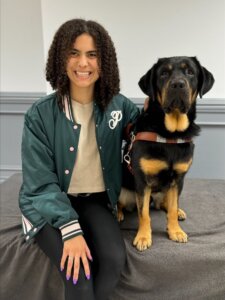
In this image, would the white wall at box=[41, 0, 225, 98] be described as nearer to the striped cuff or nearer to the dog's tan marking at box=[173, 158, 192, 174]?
the dog's tan marking at box=[173, 158, 192, 174]

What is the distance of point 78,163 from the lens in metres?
1.33

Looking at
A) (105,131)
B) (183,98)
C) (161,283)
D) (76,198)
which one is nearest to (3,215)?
(76,198)

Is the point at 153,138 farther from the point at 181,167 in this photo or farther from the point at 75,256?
the point at 75,256

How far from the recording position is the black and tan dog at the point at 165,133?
49.0 inches

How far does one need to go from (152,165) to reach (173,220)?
0.30 m

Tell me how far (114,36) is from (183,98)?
1116mm

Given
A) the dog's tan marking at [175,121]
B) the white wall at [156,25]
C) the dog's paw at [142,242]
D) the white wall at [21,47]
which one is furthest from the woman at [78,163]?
the white wall at [21,47]

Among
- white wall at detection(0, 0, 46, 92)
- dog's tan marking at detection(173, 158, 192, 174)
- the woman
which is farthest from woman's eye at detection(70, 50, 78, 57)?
white wall at detection(0, 0, 46, 92)

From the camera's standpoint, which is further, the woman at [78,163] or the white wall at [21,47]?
the white wall at [21,47]

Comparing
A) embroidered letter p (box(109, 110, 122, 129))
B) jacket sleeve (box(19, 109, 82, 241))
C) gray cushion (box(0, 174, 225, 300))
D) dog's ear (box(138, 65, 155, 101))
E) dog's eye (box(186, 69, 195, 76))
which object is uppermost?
dog's eye (box(186, 69, 195, 76))

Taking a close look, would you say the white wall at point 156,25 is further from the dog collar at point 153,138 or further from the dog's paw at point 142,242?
the dog's paw at point 142,242

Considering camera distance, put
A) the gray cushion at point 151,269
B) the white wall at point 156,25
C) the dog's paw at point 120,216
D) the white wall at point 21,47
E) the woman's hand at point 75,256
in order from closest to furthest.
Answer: the woman's hand at point 75,256, the gray cushion at point 151,269, the dog's paw at point 120,216, the white wall at point 156,25, the white wall at point 21,47

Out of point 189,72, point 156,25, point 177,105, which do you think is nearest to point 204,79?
point 189,72

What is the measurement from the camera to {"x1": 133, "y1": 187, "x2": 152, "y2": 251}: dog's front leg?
1.31 meters
